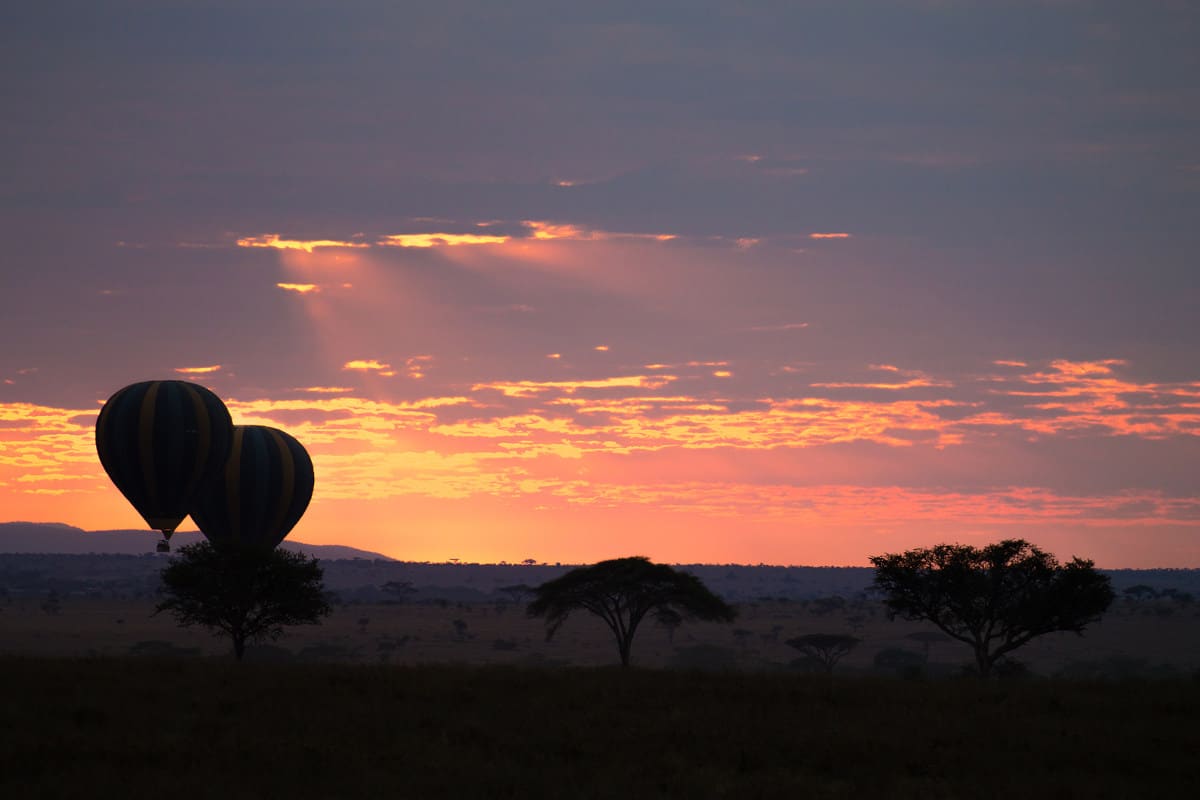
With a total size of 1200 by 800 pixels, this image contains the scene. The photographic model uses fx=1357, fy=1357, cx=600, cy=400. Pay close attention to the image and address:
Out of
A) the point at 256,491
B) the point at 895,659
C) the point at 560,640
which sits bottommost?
the point at 560,640

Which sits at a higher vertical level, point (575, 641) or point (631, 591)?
point (631, 591)

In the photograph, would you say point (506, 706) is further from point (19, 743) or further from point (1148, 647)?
point (1148, 647)

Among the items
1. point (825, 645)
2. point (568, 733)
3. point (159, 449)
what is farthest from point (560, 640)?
point (568, 733)

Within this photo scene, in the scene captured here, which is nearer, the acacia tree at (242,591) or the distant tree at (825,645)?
the acacia tree at (242,591)

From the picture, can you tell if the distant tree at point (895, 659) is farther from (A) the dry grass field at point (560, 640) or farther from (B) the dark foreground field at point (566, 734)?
(B) the dark foreground field at point (566, 734)

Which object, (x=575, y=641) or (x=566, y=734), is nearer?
(x=566, y=734)

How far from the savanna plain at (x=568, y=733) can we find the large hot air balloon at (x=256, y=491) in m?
41.4

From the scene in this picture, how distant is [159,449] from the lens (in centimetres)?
8019

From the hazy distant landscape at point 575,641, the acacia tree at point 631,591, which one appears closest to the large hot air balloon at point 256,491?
the hazy distant landscape at point 575,641

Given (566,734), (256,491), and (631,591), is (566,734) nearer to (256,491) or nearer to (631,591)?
(631,591)

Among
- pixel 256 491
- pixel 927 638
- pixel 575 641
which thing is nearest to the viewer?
pixel 256 491

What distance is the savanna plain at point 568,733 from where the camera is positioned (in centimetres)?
2812

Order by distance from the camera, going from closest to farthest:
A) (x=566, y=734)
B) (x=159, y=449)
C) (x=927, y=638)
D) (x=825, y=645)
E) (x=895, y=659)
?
(x=566, y=734) → (x=159, y=449) → (x=825, y=645) → (x=895, y=659) → (x=927, y=638)

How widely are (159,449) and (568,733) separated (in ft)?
177
